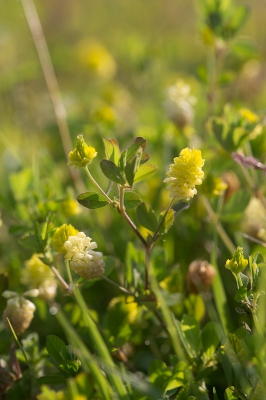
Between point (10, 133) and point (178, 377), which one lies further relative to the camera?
point (10, 133)

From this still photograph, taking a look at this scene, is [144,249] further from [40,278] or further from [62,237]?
[62,237]

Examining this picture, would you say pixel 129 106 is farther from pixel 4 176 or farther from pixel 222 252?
pixel 222 252

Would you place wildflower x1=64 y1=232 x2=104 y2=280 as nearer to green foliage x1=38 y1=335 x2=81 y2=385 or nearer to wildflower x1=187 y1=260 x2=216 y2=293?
green foliage x1=38 y1=335 x2=81 y2=385

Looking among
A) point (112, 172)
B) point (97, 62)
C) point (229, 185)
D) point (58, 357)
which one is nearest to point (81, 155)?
point (112, 172)

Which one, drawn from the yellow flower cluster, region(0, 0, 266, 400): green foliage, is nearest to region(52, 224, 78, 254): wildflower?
region(0, 0, 266, 400): green foliage

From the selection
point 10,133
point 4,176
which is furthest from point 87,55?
point 4,176

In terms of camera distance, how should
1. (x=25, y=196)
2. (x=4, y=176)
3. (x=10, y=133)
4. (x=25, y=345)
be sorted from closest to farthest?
(x=25, y=345) < (x=25, y=196) < (x=4, y=176) < (x=10, y=133)

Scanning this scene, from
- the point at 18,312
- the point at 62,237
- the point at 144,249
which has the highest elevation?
the point at 62,237

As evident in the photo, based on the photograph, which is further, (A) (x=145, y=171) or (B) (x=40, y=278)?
(B) (x=40, y=278)
